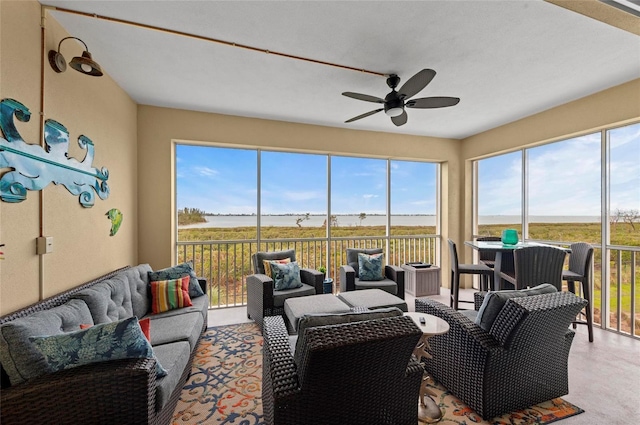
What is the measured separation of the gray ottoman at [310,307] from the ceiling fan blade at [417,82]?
220 centimetres

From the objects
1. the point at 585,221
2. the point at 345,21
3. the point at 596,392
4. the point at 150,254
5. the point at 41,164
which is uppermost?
the point at 345,21

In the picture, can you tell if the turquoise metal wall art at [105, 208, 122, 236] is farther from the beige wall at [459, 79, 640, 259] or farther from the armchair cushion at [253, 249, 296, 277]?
the beige wall at [459, 79, 640, 259]

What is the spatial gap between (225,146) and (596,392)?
16.1 feet

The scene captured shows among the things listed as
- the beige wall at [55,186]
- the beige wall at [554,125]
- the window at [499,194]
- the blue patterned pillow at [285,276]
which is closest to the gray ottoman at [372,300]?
the blue patterned pillow at [285,276]

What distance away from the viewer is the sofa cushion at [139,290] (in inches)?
99.7

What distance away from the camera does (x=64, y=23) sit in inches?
82.8

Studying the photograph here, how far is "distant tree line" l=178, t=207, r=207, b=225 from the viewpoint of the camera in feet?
13.4

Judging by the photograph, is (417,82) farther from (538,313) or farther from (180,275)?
(180,275)

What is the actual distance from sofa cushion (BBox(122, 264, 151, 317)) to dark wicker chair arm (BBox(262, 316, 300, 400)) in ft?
4.85

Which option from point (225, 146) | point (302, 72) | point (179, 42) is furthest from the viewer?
point (225, 146)

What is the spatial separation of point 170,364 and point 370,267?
9.39ft

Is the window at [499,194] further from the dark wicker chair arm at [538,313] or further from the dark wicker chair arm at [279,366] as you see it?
the dark wicker chair arm at [279,366]

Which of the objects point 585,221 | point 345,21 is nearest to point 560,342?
point 585,221

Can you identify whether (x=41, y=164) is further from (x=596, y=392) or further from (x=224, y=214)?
(x=596, y=392)
